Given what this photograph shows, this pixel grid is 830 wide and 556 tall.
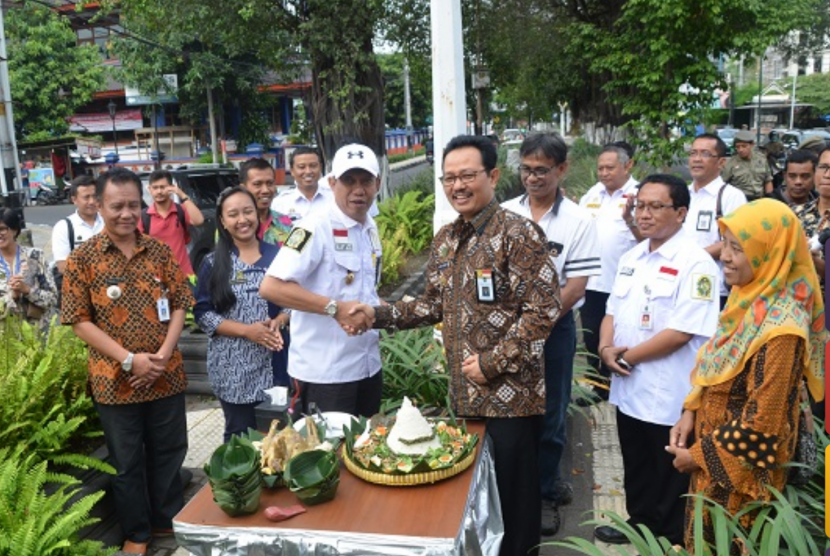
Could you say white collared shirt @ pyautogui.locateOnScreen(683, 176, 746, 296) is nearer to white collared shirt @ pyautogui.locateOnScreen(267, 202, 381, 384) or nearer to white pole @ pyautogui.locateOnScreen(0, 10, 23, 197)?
white collared shirt @ pyautogui.locateOnScreen(267, 202, 381, 384)

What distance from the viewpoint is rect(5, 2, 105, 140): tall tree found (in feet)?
91.5

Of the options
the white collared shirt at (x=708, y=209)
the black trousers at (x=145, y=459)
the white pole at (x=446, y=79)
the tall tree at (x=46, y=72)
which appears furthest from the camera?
the tall tree at (x=46, y=72)

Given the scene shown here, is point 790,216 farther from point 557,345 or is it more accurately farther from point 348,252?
point 348,252

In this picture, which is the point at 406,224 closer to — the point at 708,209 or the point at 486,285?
Answer: the point at 708,209

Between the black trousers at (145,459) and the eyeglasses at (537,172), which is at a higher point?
the eyeglasses at (537,172)

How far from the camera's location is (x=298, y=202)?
6.01 m

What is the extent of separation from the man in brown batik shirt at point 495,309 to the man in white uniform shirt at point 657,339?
662mm

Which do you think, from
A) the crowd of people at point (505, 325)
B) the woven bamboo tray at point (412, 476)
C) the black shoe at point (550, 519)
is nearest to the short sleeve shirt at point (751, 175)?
the crowd of people at point (505, 325)

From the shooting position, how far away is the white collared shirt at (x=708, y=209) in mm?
5230

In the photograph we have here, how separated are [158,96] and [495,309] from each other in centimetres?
3220

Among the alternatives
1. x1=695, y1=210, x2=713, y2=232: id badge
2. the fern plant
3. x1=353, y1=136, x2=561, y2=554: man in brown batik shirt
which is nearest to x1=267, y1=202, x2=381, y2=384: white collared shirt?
x1=353, y1=136, x2=561, y2=554: man in brown batik shirt

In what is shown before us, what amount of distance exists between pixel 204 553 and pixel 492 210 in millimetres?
1571

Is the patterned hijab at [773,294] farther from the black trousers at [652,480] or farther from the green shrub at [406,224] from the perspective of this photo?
the green shrub at [406,224]

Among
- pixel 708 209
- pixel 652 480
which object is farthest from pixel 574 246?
pixel 708 209
